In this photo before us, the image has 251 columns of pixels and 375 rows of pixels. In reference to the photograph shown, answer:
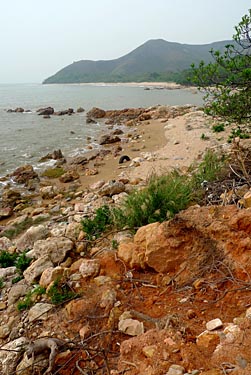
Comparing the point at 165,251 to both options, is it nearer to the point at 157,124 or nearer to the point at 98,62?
the point at 157,124

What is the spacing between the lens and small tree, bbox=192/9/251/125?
18.8 ft

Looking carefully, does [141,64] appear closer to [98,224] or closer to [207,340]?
[98,224]

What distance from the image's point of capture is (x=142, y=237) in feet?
12.0

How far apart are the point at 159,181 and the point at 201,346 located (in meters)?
2.99

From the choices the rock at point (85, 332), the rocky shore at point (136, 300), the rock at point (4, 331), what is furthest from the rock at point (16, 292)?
the rock at point (85, 332)

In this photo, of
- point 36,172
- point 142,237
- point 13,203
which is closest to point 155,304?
point 142,237

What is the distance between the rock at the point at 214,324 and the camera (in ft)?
7.50

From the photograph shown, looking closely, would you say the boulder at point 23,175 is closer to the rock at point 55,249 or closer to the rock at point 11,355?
the rock at point 55,249

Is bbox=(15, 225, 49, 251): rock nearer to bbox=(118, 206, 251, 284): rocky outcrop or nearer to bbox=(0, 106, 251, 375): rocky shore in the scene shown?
bbox=(0, 106, 251, 375): rocky shore

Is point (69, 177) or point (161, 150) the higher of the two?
point (161, 150)

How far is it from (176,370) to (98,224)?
3.11m

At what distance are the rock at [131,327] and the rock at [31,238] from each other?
3.03 m

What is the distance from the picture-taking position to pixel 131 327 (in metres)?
2.69

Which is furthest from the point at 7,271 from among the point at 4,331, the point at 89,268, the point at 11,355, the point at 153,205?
the point at 153,205
